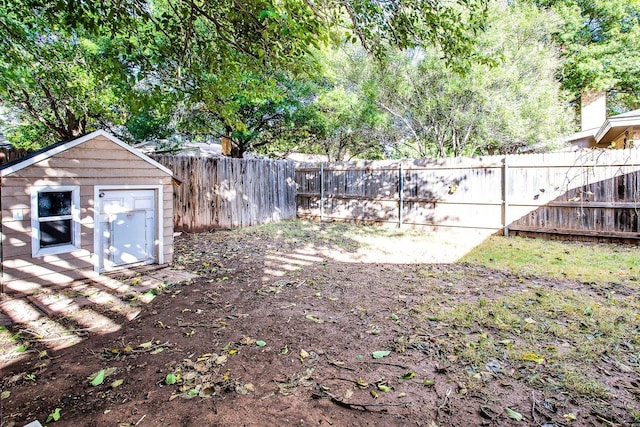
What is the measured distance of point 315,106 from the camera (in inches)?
447

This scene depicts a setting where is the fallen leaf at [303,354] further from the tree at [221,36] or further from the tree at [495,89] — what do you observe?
the tree at [495,89]

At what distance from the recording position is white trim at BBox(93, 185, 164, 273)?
4602mm

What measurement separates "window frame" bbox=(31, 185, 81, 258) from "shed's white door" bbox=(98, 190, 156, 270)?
0.95 feet

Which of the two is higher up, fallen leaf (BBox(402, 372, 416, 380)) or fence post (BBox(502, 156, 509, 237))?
fence post (BBox(502, 156, 509, 237))

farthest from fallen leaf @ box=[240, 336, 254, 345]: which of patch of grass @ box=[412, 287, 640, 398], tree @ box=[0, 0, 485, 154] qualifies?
tree @ box=[0, 0, 485, 154]

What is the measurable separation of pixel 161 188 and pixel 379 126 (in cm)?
946

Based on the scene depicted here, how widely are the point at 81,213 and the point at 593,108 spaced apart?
61.4 ft

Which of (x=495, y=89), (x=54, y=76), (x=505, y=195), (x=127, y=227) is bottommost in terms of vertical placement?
(x=127, y=227)

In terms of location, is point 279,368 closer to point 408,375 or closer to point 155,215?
point 408,375

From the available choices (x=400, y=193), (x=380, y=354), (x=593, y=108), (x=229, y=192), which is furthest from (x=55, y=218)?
(x=593, y=108)

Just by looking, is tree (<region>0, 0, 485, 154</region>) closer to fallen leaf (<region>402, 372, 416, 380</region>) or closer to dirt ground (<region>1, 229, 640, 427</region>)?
dirt ground (<region>1, 229, 640, 427</region>)

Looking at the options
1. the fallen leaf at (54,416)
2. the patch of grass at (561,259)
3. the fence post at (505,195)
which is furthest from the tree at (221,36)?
the fence post at (505,195)

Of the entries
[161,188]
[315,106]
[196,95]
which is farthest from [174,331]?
[315,106]

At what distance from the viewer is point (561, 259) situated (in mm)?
5738
